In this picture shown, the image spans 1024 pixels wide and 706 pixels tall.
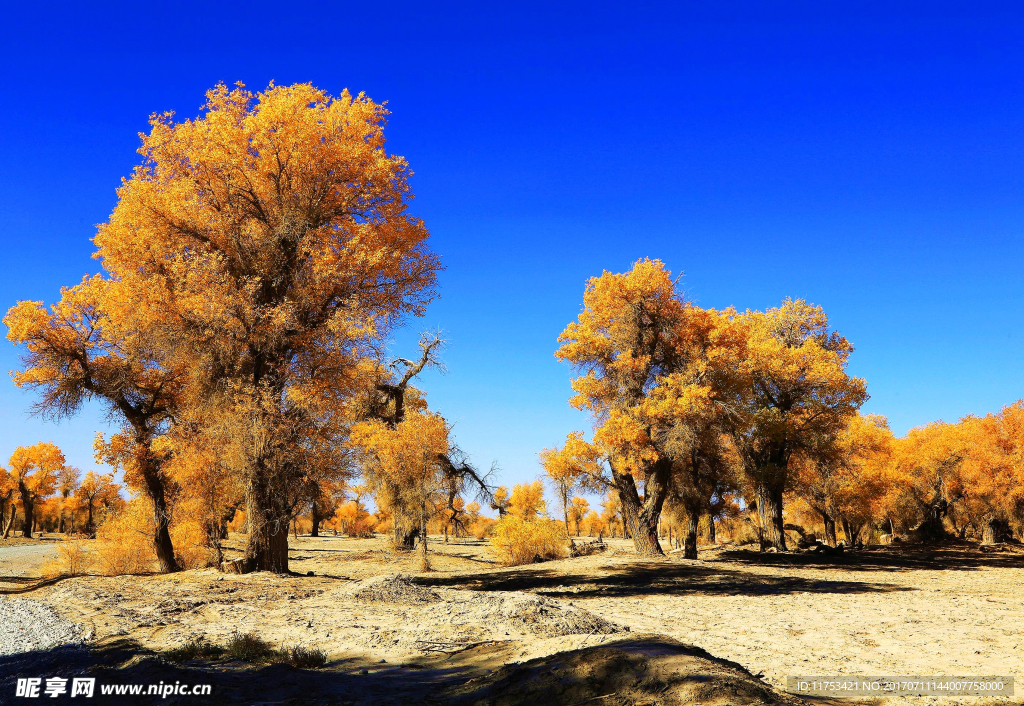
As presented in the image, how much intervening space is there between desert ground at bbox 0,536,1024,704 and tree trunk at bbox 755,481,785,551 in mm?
11504

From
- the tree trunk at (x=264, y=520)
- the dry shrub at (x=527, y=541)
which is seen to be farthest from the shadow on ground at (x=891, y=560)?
the tree trunk at (x=264, y=520)

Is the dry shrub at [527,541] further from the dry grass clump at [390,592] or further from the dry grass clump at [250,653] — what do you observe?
the dry grass clump at [250,653]

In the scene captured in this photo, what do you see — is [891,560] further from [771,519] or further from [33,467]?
[33,467]

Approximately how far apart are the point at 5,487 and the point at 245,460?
176 feet

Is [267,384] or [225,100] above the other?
[225,100]

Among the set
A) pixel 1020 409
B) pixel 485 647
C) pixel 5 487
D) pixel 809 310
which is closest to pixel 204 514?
pixel 485 647

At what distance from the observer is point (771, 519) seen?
101ft

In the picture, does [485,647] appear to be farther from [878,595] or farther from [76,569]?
[76,569]

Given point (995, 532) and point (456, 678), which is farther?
point (995, 532)

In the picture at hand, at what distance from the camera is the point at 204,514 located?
2059 centimetres

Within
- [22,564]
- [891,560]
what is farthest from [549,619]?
[22,564]

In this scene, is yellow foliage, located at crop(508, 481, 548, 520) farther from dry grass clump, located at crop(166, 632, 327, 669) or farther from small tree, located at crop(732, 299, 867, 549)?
dry grass clump, located at crop(166, 632, 327, 669)

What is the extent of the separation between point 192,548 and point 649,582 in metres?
15.9

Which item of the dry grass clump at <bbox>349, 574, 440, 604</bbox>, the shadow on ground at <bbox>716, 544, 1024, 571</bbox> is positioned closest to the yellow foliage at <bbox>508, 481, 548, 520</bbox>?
the shadow on ground at <bbox>716, 544, 1024, 571</bbox>
